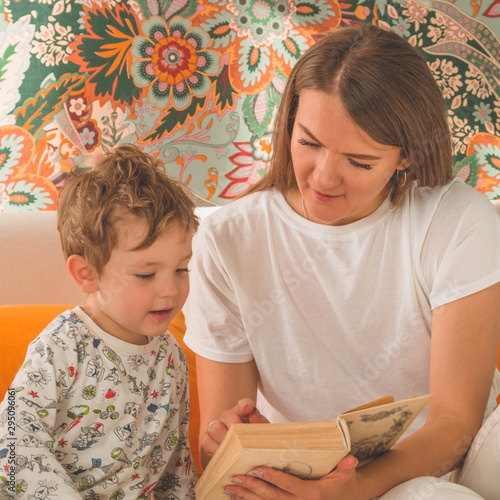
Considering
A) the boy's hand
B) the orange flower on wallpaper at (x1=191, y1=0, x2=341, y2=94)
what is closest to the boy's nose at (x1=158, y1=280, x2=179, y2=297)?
the boy's hand

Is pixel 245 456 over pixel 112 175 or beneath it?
beneath

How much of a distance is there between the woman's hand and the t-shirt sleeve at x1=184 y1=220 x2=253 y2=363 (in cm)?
39

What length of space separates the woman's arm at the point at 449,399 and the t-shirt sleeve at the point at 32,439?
0.34m

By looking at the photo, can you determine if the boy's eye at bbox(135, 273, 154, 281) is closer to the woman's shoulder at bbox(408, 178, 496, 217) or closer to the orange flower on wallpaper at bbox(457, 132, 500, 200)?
the woman's shoulder at bbox(408, 178, 496, 217)

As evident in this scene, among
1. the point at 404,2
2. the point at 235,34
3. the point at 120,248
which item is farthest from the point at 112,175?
the point at 404,2

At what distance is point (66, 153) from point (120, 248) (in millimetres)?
1224

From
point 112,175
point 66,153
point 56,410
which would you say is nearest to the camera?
point 56,410

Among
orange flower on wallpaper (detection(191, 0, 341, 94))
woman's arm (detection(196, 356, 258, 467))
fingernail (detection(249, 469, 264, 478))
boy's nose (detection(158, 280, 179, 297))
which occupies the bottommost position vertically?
woman's arm (detection(196, 356, 258, 467))

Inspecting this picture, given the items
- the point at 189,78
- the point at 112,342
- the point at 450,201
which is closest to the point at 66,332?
the point at 112,342

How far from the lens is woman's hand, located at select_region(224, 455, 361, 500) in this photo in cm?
101

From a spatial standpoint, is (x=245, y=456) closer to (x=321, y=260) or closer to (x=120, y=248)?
(x=120, y=248)

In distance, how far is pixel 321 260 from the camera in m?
1.41

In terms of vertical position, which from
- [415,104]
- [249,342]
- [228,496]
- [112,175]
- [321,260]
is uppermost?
[415,104]

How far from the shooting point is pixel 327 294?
1396 mm
